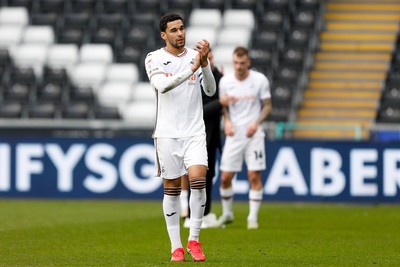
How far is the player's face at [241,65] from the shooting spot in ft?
53.3


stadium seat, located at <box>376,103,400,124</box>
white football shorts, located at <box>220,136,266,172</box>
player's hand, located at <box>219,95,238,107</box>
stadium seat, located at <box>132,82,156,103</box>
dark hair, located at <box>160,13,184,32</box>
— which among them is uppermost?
dark hair, located at <box>160,13,184,32</box>

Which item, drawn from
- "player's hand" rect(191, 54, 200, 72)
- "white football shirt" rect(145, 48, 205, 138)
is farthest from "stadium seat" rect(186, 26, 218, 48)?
"player's hand" rect(191, 54, 200, 72)

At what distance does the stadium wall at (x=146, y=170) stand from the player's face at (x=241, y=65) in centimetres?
583

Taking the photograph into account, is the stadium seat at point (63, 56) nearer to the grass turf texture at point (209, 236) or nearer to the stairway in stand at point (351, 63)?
the stairway in stand at point (351, 63)

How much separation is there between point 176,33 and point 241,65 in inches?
200

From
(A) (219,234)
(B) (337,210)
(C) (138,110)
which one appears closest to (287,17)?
(C) (138,110)

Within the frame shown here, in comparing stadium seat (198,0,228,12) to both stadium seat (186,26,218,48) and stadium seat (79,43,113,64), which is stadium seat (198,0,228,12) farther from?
stadium seat (79,43,113,64)

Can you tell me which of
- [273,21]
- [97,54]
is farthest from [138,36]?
[273,21]

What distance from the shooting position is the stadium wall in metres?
21.9

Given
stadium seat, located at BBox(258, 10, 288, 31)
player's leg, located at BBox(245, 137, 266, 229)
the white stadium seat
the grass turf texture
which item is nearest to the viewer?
the grass turf texture

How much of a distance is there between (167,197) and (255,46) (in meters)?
17.3

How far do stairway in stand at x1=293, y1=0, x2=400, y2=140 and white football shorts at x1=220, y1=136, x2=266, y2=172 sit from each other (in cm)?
970

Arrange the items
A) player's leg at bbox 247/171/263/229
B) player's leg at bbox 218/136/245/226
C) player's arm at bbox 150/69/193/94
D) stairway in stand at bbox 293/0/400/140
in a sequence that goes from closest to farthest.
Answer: player's arm at bbox 150/69/193/94 → player's leg at bbox 247/171/263/229 → player's leg at bbox 218/136/245/226 → stairway in stand at bbox 293/0/400/140

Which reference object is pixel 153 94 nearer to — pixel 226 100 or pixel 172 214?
pixel 226 100
